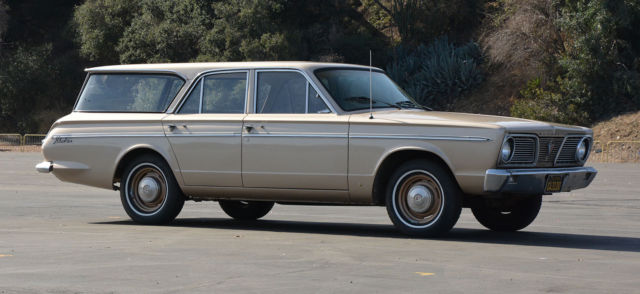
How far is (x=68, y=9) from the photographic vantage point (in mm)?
55281

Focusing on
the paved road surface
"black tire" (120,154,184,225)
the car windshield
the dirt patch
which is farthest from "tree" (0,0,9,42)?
the car windshield

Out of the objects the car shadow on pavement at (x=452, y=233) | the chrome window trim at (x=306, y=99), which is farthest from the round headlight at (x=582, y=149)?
the chrome window trim at (x=306, y=99)

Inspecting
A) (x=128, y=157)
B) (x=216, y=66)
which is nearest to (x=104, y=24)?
(x=128, y=157)

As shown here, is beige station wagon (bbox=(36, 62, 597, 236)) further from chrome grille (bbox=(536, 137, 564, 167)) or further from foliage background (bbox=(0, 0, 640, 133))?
foliage background (bbox=(0, 0, 640, 133))

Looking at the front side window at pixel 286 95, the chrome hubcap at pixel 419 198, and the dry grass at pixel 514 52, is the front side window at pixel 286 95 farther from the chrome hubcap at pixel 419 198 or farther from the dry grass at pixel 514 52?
the dry grass at pixel 514 52

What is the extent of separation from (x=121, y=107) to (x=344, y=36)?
35.4 m

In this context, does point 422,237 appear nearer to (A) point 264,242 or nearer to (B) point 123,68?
(A) point 264,242

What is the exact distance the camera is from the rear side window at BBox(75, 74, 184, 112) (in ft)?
39.0

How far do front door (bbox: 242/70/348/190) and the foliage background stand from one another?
26.5 m

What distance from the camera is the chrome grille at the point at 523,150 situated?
9891 mm

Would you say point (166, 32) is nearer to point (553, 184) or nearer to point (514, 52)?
point (514, 52)

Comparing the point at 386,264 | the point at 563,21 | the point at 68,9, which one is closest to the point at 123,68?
the point at 386,264

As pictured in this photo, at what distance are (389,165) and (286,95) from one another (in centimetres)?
141

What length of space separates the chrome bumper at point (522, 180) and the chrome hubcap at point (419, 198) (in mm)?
631
